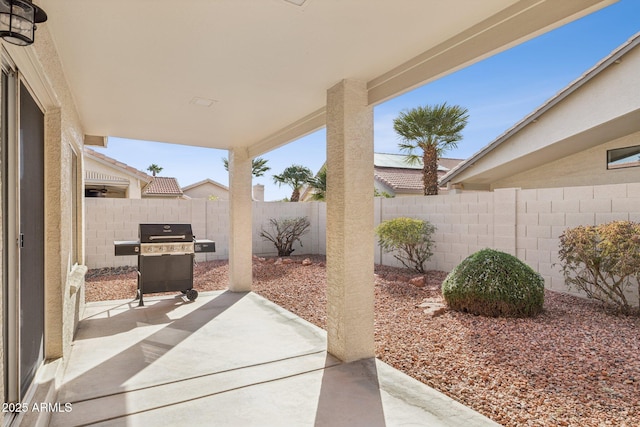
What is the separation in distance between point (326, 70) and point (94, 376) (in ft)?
11.3

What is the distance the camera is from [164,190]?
82.8 ft

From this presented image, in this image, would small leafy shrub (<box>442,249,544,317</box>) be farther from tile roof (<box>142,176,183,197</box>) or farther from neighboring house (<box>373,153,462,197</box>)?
tile roof (<box>142,176,183,197</box>)

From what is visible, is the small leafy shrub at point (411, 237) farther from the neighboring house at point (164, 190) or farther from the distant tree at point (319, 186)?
the neighboring house at point (164, 190)

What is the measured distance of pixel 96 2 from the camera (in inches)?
93.3

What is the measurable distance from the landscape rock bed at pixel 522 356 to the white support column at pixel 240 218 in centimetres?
94

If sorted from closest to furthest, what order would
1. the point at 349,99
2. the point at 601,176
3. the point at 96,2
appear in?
1. the point at 96,2
2. the point at 349,99
3. the point at 601,176

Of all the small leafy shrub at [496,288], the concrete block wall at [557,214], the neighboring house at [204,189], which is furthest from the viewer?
the neighboring house at [204,189]

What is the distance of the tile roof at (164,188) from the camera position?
24656mm

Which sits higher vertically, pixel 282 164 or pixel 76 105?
pixel 282 164

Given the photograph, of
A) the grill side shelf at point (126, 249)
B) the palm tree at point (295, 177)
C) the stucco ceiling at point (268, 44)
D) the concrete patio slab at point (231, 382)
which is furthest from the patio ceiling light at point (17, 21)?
the palm tree at point (295, 177)

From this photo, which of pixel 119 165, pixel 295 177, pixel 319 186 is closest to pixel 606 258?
pixel 319 186

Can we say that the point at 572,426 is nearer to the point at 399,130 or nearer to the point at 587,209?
the point at 587,209

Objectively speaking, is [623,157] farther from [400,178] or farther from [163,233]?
[163,233]

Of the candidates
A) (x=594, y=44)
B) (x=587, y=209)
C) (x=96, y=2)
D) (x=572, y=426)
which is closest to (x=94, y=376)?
(x=96, y=2)
